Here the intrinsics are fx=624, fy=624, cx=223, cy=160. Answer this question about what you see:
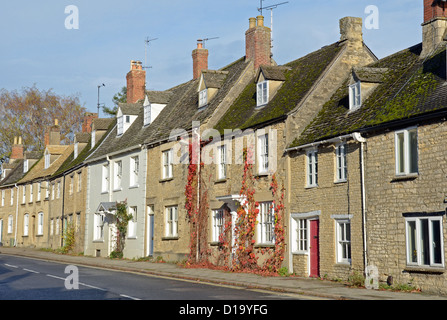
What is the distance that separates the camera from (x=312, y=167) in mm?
23375

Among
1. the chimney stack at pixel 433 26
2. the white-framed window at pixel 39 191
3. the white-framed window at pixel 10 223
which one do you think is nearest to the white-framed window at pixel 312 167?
the chimney stack at pixel 433 26

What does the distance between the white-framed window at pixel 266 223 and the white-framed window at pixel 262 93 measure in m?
4.92

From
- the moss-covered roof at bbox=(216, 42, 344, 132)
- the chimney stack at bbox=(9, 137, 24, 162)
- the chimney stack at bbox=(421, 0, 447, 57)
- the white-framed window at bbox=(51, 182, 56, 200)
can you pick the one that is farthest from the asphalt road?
the chimney stack at bbox=(9, 137, 24, 162)

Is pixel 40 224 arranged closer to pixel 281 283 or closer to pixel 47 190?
pixel 47 190

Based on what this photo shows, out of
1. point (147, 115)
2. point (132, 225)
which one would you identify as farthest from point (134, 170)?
point (147, 115)

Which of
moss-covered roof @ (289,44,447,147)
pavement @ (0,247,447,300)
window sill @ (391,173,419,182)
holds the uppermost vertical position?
moss-covered roof @ (289,44,447,147)

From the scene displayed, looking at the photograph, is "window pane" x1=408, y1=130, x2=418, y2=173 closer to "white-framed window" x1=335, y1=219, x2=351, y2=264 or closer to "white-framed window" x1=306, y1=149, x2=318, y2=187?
"white-framed window" x1=335, y1=219, x2=351, y2=264

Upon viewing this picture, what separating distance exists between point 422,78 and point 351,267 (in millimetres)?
6686

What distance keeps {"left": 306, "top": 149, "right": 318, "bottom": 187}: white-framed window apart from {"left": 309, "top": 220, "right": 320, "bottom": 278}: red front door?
4.85 feet

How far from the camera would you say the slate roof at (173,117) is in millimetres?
31913

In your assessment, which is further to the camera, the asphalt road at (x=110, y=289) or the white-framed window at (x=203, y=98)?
the white-framed window at (x=203, y=98)

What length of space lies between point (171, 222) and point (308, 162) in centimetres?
1113

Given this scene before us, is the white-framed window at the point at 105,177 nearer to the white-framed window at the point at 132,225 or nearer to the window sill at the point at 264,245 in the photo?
the white-framed window at the point at 132,225

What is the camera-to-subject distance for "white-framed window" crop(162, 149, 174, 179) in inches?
1275
